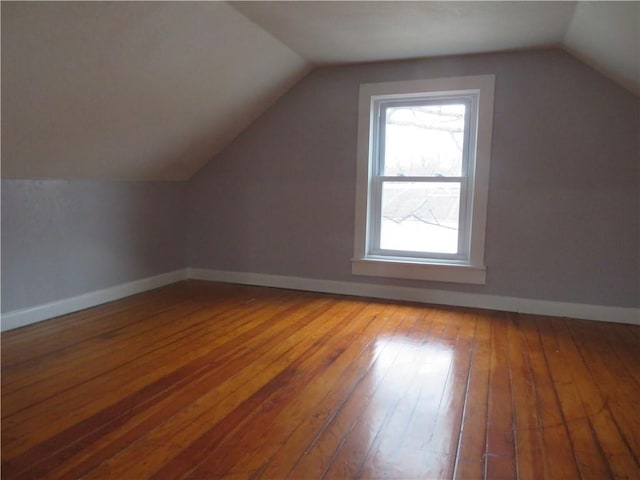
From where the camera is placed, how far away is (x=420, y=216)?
13.1 ft

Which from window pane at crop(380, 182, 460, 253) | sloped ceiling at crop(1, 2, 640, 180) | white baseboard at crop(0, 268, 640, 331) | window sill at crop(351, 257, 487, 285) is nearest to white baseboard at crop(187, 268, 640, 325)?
white baseboard at crop(0, 268, 640, 331)

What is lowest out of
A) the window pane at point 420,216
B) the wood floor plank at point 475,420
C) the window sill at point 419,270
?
the wood floor plank at point 475,420

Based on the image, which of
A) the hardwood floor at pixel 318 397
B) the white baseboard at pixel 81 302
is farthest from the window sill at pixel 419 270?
the white baseboard at pixel 81 302

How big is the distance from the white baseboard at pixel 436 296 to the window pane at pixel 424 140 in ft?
3.54

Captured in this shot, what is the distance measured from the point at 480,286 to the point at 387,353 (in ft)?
4.81

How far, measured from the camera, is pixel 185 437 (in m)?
1.78

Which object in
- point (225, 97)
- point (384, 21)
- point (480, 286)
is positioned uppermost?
point (384, 21)

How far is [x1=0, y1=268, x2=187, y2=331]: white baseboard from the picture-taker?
302cm

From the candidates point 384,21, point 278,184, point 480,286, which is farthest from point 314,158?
point 480,286

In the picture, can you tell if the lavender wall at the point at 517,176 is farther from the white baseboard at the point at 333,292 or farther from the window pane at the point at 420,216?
the window pane at the point at 420,216

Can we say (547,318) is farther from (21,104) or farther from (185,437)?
(21,104)

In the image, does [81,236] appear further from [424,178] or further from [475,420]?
[475,420]

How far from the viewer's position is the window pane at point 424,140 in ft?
12.6

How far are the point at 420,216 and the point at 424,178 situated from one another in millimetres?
348
